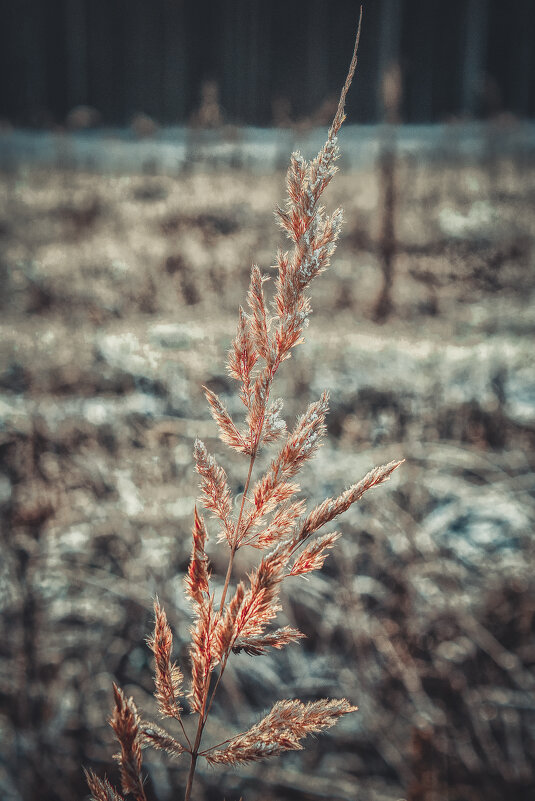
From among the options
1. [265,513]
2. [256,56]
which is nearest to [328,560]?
[265,513]

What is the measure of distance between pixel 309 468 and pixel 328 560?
360 millimetres

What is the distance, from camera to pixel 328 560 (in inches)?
88.2

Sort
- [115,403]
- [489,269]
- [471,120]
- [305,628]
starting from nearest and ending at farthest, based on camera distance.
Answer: [305,628], [115,403], [489,269], [471,120]

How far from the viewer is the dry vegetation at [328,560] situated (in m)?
1.93

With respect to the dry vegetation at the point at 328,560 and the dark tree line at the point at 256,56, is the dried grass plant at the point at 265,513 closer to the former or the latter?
the dry vegetation at the point at 328,560

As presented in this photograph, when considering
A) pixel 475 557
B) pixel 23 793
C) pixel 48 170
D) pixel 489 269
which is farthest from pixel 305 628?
pixel 48 170

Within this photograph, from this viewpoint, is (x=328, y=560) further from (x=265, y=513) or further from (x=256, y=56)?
(x=256, y=56)

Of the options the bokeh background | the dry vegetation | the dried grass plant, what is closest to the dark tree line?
the bokeh background

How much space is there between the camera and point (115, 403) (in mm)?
2779

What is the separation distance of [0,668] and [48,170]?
227 inches

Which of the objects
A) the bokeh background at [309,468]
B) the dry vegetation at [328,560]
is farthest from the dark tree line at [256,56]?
the dry vegetation at [328,560]

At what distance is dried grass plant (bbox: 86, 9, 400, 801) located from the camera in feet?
1.41

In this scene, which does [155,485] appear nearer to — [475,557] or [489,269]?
[475,557]

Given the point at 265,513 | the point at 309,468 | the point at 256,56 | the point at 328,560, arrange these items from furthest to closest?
the point at 256,56 < the point at 309,468 < the point at 328,560 < the point at 265,513
